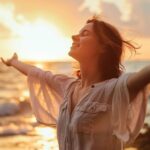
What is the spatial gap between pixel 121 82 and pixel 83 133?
0.51ft

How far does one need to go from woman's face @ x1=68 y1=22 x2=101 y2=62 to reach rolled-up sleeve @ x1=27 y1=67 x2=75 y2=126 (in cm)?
18

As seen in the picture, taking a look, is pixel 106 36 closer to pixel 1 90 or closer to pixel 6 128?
pixel 6 128

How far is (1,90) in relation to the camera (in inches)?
447

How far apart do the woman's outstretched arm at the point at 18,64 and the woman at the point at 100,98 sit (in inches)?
7.8

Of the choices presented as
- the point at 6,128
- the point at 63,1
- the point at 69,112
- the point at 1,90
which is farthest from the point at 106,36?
the point at 1,90

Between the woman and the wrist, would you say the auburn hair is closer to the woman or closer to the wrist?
the woman

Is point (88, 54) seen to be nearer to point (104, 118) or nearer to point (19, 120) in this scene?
point (104, 118)

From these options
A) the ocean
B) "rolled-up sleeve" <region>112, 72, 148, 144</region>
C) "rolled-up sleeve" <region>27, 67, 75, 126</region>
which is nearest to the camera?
"rolled-up sleeve" <region>112, 72, 148, 144</region>

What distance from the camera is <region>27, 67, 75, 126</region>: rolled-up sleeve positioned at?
1.49 meters

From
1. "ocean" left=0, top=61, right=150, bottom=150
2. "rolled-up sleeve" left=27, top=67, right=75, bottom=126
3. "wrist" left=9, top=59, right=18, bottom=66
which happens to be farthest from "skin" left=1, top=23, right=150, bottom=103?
"ocean" left=0, top=61, right=150, bottom=150

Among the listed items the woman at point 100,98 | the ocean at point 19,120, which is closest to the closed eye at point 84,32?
the woman at point 100,98

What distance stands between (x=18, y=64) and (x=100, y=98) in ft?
1.22

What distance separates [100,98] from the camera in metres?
1.27

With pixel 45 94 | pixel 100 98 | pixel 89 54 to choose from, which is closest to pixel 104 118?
pixel 100 98
